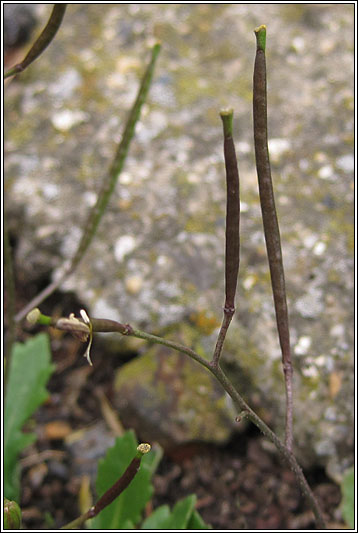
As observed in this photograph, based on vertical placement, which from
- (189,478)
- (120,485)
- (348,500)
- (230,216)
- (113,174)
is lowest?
(348,500)

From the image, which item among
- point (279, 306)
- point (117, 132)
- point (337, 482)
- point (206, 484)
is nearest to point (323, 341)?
point (337, 482)

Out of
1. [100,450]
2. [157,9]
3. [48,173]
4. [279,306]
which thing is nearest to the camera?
[279,306]

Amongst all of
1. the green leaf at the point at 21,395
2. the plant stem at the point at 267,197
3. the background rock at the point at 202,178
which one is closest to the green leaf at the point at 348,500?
the background rock at the point at 202,178

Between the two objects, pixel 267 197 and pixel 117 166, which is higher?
pixel 117 166

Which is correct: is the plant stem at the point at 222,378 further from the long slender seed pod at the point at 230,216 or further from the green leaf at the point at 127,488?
the green leaf at the point at 127,488

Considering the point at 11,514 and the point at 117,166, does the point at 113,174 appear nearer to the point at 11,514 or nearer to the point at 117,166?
the point at 117,166

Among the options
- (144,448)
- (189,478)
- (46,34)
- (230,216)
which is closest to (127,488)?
(189,478)

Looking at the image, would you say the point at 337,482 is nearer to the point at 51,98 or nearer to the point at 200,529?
the point at 200,529
